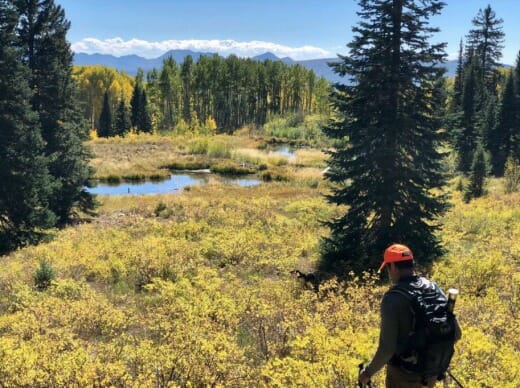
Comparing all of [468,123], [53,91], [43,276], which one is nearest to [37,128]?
[53,91]

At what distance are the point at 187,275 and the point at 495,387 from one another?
305 inches

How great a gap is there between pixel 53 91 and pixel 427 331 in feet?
70.4

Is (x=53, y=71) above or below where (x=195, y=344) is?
above

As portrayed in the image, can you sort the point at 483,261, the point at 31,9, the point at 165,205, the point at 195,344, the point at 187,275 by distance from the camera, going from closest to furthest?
the point at 195,344
the point at 483,261
the point at 187,275
the point at 31,9
the point at 165,205

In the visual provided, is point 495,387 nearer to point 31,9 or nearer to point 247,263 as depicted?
point 247,263

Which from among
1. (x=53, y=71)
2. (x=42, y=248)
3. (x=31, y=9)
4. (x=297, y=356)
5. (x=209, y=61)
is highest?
(x=209, y=61)

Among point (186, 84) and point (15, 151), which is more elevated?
point (186, 84)

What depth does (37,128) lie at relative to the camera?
18.1 meters

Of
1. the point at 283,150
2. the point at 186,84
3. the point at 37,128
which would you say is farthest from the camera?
the point at 186,84

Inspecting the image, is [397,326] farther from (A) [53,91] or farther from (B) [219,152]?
(B) [219,152]

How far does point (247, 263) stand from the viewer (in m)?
12.6

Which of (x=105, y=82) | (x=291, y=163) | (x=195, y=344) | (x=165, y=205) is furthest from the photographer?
(x=105, y=82)

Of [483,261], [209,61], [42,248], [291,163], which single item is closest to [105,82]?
[209,61]

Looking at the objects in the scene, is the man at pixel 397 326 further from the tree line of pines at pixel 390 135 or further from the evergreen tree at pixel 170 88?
the evergreen tree at pixel 170 88
